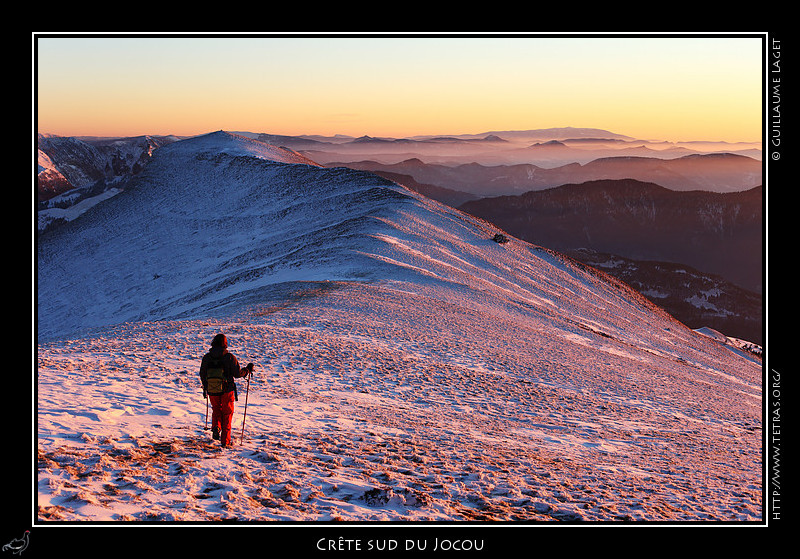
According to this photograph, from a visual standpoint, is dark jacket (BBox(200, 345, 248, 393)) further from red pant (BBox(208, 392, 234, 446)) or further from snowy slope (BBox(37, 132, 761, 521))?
snowy slope (BBox(37, 132, 761, 521))

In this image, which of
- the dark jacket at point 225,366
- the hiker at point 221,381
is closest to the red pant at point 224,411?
the hiker at point 221,381

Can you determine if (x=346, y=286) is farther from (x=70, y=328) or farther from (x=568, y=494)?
(x=70, y=328)

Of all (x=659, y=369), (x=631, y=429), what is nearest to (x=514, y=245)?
(x=659, y=369)

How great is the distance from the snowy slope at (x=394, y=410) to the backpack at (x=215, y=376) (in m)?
0.95

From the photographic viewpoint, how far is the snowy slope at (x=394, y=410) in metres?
9.11

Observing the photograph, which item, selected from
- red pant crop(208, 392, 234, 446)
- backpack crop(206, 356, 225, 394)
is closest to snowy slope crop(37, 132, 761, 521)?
red pant crop(208, 392, 234, 446)
